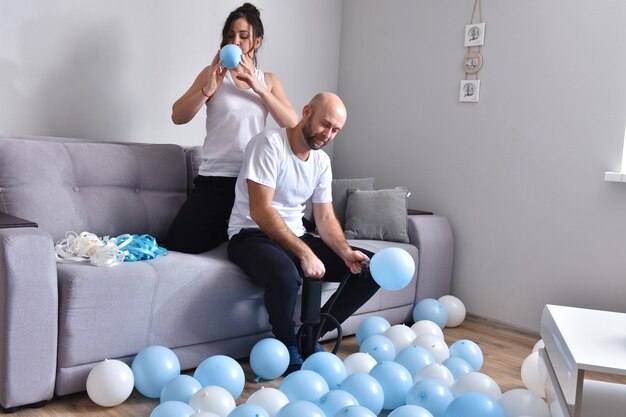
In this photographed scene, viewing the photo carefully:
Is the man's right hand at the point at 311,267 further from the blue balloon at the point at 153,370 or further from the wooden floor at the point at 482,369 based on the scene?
the blue balloon at the point at 153,370

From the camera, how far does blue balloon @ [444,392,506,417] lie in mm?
1879

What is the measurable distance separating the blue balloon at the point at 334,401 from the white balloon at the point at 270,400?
118 millimetres

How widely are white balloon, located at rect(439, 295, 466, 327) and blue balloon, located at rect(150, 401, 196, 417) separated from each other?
1815 millimetres

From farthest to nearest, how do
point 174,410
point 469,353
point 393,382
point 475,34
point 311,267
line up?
point 475,34, point 469,353, point 311,267, point 393,382, point 174,410

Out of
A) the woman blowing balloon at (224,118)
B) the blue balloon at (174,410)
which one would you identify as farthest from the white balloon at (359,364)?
the woman blowing balloon at (224,118)

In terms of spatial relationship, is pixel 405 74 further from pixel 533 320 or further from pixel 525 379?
pixel 525 379

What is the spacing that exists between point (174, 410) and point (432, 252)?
194 centimetres

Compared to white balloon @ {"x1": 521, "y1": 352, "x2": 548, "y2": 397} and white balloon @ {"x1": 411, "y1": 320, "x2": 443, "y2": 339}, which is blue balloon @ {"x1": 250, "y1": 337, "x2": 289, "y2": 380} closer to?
white balloon @ {"x1": 411, "y1": 320, "x2": 443, "y2": 339}

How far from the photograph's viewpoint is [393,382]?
220cm

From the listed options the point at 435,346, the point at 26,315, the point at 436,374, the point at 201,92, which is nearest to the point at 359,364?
the point at 436,374

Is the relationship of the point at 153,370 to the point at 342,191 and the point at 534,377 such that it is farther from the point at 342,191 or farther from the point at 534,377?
the point at 342,191

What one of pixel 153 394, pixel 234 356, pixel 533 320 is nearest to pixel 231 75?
pixel 234 356

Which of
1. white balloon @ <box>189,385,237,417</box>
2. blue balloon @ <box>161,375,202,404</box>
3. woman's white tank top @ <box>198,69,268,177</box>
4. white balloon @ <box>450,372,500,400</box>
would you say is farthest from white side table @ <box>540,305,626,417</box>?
woman's white tank top @ <box>198,69,268,177</box>

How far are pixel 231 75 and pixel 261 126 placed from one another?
0.26 m
